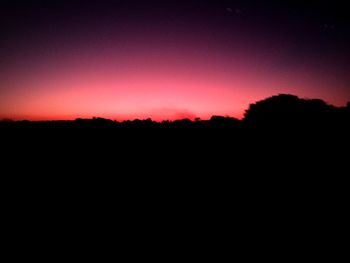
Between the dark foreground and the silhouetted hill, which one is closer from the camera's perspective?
the dark foreground

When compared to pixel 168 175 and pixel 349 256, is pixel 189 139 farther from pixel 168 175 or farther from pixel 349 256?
pixel 349 256

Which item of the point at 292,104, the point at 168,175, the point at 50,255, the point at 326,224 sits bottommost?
the point at 50,255

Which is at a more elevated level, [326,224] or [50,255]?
[326,224]

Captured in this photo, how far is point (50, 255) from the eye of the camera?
938cm

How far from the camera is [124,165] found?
17.0m

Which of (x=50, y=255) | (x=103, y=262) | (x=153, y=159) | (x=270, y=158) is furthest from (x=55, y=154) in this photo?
(x=270, y=158)

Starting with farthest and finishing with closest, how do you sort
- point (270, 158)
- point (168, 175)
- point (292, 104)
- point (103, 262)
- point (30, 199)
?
point (292, 104)
point (270, 158)
point (168, 175)
point (30, 199)
point (103, 262)

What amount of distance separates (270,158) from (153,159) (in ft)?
30.1

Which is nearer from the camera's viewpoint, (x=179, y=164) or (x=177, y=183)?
(x=177, y=183)

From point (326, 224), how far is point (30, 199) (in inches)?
565

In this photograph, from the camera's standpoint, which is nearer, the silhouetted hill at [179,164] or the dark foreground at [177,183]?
the dark foreground at [177,183]

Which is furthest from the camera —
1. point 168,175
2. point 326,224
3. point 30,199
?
point 168,175

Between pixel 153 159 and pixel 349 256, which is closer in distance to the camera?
pixel 349 256

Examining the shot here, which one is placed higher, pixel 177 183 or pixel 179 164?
pixel 179 164
